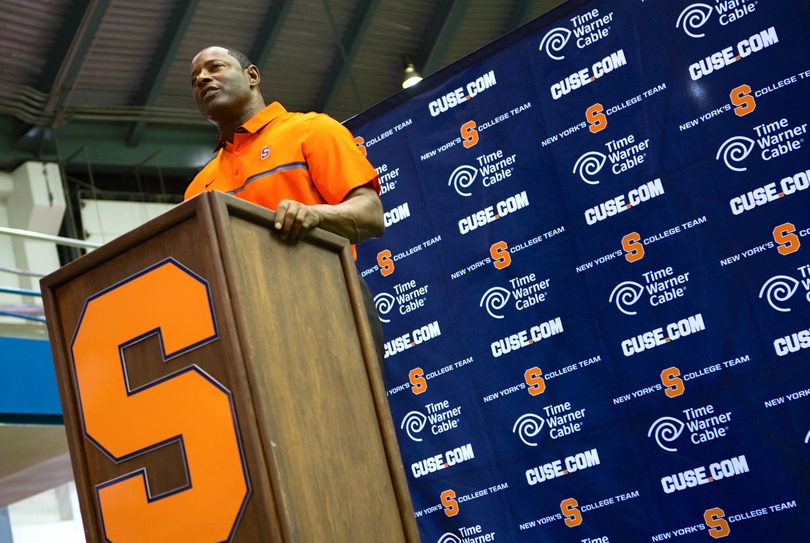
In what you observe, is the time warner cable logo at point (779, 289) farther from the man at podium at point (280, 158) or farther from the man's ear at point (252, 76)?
the man's ear at point (252, 76)

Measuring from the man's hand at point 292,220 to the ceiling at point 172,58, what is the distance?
24.2 feet

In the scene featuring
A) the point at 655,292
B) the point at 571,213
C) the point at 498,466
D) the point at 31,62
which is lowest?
the point at 498,466

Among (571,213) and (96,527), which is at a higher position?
(571,213)

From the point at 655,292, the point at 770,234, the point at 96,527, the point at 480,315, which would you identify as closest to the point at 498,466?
the point at 480,315

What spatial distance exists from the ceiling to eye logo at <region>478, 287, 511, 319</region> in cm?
498

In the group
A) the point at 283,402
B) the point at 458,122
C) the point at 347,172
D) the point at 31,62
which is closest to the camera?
the point at 283,402

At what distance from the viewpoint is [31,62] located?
917cm

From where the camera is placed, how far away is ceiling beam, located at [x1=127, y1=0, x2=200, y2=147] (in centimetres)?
920

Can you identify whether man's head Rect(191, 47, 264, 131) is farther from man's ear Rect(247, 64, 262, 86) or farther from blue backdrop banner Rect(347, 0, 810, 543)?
blue backdrop banner Rect(347, 0, 810, 543)

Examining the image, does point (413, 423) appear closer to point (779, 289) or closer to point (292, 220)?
point (779, 289)

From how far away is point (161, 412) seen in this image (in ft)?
5.99

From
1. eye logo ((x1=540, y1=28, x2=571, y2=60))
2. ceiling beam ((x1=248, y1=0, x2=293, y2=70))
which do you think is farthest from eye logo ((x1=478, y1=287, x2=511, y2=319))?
ceiling beam ((x1=248, y1=0, x2=293, y2=70))

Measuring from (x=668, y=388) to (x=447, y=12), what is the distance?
23.0ft

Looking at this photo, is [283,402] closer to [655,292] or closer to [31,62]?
[655,292]
